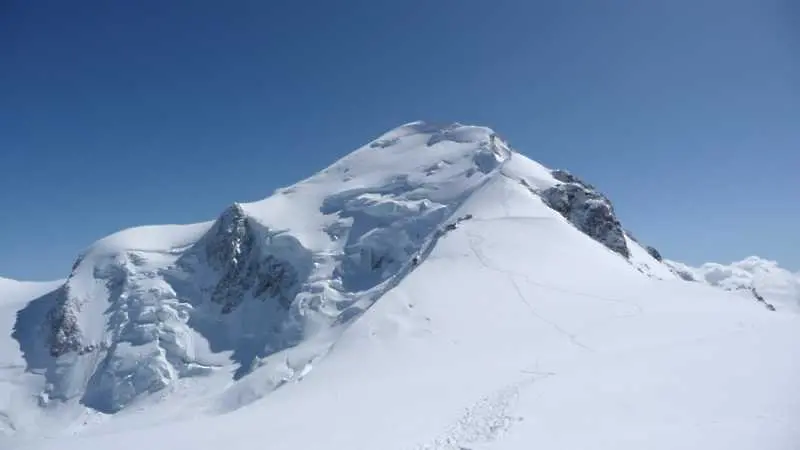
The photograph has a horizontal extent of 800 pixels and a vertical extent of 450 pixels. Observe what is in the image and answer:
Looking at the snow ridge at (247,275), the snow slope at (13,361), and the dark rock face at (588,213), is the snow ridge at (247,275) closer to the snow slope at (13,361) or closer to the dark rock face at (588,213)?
the snow slope at (13,361)

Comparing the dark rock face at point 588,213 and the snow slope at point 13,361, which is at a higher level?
the dark rock face at point 588,213

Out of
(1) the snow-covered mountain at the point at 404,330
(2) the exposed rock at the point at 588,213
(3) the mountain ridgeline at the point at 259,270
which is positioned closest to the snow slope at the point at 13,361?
(1) the snow-covered mountain at the point at 404,330

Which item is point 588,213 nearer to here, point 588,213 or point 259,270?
point 588,213

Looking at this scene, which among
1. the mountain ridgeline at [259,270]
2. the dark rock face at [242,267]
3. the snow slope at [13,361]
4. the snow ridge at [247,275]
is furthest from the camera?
the dark rock face at [242,267]

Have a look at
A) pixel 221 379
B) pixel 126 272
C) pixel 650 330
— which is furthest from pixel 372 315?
pixel 126 272

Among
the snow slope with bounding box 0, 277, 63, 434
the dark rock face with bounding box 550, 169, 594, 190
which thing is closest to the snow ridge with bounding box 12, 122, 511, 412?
the snow slope with bounding box 0, 277, 63, 434

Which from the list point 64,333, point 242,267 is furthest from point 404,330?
point 64,333

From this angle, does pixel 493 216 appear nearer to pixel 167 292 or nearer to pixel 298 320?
pixel 298 320
